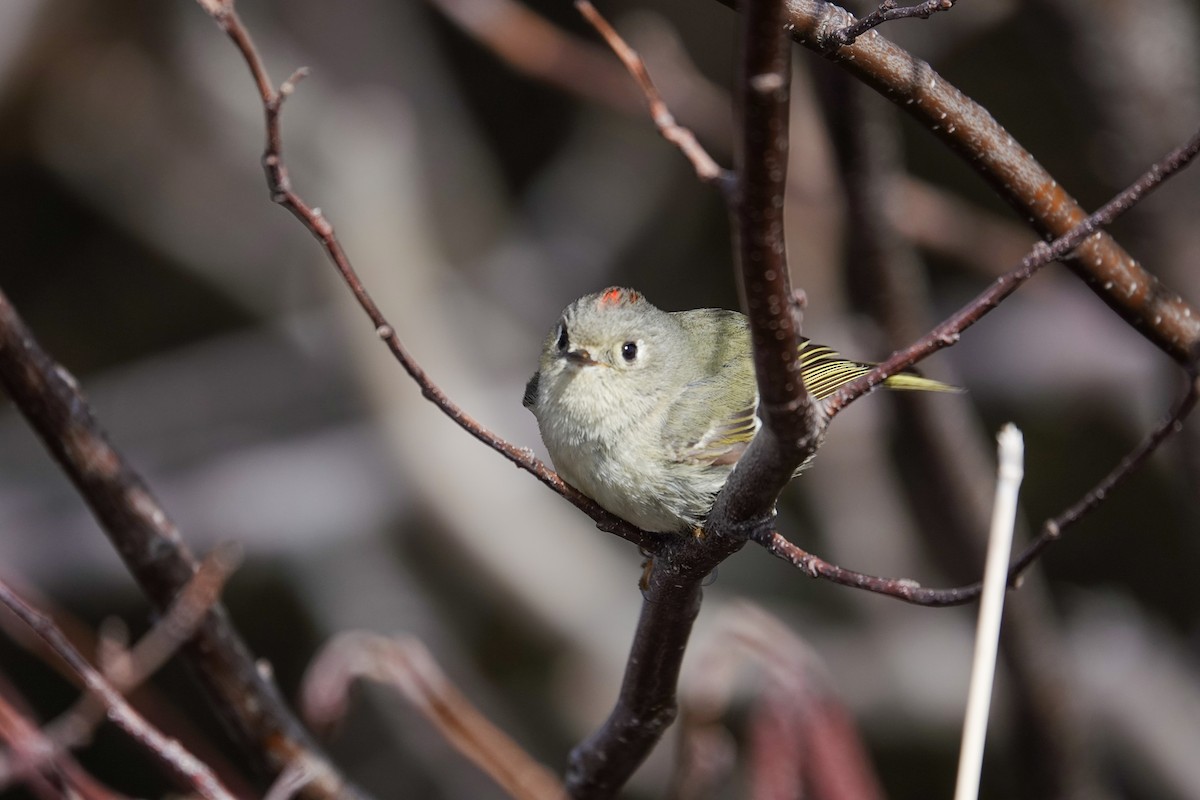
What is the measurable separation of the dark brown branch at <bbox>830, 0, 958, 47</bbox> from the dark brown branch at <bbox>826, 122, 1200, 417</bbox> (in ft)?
0.93

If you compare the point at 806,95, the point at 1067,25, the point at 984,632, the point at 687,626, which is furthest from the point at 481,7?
the point at 984,632

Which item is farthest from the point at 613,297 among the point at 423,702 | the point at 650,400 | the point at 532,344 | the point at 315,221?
the point at 532,344

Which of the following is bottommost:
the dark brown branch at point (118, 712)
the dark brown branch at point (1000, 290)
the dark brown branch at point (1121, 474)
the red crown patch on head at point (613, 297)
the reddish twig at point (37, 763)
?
the reddish twig at point (37, 763)

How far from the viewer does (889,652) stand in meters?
4.32

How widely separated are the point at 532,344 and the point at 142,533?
13.3ft

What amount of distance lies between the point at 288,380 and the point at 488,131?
1721 millimetres

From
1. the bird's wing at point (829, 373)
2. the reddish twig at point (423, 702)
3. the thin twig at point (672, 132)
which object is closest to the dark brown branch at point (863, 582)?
the thin twig at point (672, 132)

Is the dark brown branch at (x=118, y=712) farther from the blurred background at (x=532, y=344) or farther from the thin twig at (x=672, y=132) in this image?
the blurred background at (x=532, y=344)

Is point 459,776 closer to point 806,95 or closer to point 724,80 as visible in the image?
point 806,95

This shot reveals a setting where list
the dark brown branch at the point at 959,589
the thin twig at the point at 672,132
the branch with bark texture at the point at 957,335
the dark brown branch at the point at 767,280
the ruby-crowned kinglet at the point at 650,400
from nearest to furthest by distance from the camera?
the dark brown branch at the point at 767,280, the thin twig at the point at 672,132, the branch with bark texture at the point at 957,335, the dark brown branch at the point at 959,589, the ruby-crowned kinglet at the point at 650,400

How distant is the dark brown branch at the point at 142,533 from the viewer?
1747 mm

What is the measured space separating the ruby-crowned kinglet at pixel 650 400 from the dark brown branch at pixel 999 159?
51cm

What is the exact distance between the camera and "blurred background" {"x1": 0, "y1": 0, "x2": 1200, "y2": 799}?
11.3 ft

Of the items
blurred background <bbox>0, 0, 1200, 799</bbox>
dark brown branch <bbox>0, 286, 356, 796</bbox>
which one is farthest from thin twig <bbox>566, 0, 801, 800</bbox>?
blurred background <bbox>0, 0, 1200, 799</bbox>
